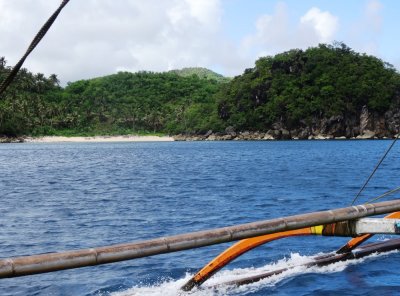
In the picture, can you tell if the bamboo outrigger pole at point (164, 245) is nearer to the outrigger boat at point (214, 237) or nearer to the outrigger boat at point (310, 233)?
the outrigger boat at point (214, 237)

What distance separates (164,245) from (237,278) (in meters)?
5.96

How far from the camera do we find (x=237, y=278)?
1229cm

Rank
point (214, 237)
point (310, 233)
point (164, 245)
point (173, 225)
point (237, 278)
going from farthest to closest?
point (173, 225) → point (237, 278) → point (310, 233) → point (214, 237) → point (164, 245)

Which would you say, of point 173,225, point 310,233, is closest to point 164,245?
point 310,233

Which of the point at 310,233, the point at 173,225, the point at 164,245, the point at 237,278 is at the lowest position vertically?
the point at 173,225

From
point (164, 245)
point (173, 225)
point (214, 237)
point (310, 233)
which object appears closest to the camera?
point (164, 245)

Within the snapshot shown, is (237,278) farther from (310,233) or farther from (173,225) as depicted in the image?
(173,225)

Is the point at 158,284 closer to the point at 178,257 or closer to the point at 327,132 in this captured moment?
the point at 178,257

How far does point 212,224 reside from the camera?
23.3 metres

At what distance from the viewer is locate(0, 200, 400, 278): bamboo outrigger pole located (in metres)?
5.82

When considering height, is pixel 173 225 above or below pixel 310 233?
below

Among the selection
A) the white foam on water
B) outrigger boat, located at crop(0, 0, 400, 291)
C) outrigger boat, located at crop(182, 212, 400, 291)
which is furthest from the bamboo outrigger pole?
the white foam on water

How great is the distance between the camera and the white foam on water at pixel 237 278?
11336mm

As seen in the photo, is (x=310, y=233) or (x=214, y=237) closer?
(x=214, y=237)
